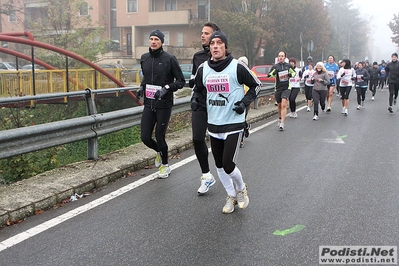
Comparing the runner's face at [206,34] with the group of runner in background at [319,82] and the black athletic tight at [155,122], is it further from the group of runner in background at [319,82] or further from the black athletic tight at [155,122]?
the group of runner in background at [319,82]

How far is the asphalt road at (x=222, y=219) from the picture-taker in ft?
12.9

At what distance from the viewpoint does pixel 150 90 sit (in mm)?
6355

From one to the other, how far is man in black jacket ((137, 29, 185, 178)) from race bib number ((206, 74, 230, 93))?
137 cm

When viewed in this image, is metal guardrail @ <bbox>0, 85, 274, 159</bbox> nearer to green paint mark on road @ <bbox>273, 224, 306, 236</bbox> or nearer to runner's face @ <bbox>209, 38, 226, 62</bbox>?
runner's face @ <bbox>209, 38, 226, 62</bbox>

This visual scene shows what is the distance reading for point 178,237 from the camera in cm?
431

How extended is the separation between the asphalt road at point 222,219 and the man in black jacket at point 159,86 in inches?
25.5

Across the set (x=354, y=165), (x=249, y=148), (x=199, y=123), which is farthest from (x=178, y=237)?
(x=249, y=148)

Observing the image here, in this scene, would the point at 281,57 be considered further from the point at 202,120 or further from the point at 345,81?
the point at 202,120

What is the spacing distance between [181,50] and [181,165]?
40.0 metres

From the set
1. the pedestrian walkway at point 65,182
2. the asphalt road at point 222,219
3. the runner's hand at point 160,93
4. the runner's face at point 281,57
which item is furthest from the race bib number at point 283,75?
the runner's hand at point 160,93

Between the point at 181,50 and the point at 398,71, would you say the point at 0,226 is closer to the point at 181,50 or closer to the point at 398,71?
the point at 398,71

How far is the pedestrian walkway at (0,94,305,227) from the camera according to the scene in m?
4.95

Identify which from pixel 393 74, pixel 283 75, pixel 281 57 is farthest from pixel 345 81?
pixel 281 57

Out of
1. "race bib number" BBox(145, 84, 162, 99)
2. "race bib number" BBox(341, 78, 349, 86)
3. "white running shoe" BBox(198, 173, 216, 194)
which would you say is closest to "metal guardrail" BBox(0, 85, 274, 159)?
"race bib number" BBox(145, 84, 162, 99)
